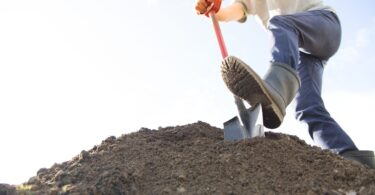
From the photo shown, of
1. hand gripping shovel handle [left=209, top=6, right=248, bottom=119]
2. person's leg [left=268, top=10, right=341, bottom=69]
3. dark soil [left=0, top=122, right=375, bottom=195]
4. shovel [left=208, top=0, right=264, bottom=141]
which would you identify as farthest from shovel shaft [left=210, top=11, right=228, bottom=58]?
dark soil [left=0, top=122, right=375, bottom=195]

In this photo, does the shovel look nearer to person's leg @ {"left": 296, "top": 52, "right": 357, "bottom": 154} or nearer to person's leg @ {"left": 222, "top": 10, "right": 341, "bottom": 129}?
person's leg @ {"left": 222, "top": 10, "right": 341, "bottom": 129}

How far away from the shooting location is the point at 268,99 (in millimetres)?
3535

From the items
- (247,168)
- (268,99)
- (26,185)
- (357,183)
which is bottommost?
(357,183)

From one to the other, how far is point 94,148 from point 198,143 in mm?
685

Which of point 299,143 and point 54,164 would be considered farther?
point 299,143

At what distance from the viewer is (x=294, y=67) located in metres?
3.82

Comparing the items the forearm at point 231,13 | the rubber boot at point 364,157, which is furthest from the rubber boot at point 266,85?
the forearm at point 231,13

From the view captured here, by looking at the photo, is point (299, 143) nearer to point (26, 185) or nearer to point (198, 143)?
point (198, 143)

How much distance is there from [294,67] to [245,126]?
0.56 metres

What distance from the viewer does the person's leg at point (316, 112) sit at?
4.33 m

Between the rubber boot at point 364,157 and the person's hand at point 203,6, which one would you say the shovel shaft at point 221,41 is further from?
the rubber boot at point 364,157

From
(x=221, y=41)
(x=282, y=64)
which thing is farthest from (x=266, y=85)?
(x=221, y=41)

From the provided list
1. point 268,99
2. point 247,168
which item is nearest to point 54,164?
point 247,168

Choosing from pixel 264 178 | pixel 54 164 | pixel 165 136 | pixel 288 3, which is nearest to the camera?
pixel 264 178
